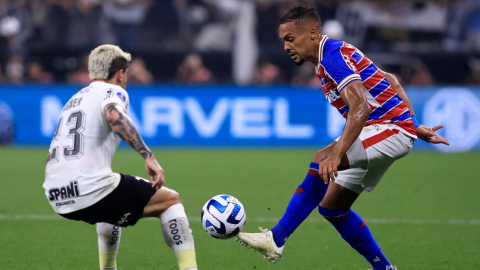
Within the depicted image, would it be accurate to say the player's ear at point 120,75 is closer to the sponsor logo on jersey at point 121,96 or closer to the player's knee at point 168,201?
the sponsor logo on jersey at point 121,96

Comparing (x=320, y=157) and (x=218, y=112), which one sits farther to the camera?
(x=218, y=112)

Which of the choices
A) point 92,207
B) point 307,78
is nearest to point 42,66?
point 307,78

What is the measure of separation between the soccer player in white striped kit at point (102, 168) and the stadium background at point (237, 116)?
1.08m

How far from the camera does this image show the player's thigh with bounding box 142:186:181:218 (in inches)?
142

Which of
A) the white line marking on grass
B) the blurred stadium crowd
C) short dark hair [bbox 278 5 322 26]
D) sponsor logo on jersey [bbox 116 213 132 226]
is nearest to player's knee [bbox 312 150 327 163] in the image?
short dark hair [bbox 278 5 322 26]

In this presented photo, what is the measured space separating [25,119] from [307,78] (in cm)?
701

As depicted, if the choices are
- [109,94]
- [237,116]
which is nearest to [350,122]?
[109,94]

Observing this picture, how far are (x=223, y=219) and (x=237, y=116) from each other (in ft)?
29.7

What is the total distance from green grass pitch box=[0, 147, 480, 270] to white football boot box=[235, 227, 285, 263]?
0.64 metres

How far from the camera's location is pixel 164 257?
480 centimetres

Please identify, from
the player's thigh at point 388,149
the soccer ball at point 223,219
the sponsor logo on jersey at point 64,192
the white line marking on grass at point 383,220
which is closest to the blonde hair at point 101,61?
the sponsor logo on jersey at point 64,192

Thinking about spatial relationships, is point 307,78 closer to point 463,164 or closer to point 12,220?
point 463,164

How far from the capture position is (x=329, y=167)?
360 cm

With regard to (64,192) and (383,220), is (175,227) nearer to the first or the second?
(64,192)
